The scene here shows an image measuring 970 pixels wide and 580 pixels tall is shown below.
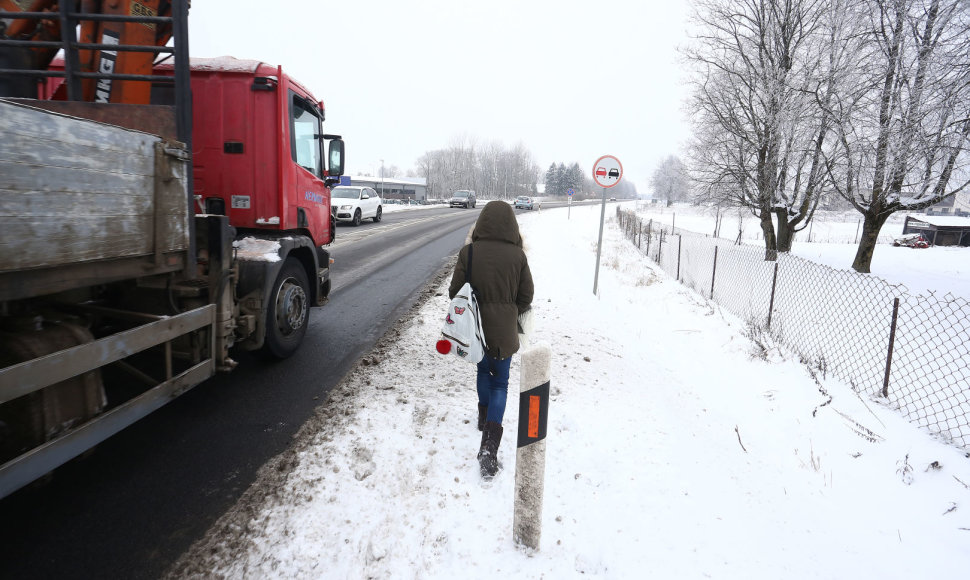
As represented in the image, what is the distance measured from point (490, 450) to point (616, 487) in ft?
2.82

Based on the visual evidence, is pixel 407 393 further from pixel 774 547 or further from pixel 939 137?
pixel 939 137

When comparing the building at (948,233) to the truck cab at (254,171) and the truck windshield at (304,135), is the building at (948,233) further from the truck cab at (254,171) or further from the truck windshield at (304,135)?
the truck cab at (254,171)

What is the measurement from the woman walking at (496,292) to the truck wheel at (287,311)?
217cm

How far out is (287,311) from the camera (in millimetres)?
4461

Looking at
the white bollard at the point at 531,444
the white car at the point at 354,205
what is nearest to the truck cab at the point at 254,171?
the white bollard at the point at 531,444

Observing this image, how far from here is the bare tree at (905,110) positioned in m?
9.69

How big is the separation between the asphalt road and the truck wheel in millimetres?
220

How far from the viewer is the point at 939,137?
33.6ft

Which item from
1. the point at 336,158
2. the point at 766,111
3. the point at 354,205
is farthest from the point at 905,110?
the point at 354,205

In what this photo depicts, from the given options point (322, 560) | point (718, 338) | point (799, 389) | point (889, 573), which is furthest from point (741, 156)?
point (322, 560)

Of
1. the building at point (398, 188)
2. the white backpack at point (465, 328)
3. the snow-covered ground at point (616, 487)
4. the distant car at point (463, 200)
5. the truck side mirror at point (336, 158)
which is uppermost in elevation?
the building at point (398, 188)

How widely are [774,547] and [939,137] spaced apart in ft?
42.0

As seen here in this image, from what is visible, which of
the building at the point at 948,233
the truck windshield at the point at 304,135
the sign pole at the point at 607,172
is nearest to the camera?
the truck windshield at the point at 304,135

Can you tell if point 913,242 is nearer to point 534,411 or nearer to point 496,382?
point 496,382
